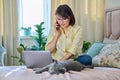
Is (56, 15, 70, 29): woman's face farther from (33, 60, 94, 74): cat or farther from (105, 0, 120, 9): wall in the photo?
(105, 0, 120, 9): wall

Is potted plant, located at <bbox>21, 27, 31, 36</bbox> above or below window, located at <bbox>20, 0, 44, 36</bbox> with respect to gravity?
below

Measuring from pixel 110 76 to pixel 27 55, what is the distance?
2.62 ft

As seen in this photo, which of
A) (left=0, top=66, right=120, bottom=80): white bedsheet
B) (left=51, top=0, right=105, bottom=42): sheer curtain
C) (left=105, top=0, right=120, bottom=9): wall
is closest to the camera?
(left=0, top=66, right=120, bottom=80): white bedsheet

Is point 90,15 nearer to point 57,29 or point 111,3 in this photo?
point 111,3

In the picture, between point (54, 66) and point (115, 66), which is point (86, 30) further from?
point (54, 66)

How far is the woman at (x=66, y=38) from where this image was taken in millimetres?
2627

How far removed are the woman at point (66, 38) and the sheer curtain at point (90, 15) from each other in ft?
4.62

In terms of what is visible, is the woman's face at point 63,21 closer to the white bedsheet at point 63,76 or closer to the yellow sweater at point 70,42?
the yellow sweater at point 70,42

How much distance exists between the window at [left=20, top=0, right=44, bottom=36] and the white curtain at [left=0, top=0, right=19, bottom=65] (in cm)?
30

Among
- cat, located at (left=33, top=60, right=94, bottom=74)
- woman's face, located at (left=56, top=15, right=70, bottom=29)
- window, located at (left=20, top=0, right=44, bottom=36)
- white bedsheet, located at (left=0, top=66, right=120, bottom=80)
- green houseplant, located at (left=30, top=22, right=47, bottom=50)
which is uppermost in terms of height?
window, located at (left=20, top=0, right=44, bottom=36)

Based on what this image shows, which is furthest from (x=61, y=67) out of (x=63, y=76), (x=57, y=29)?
(x=57, y=29)

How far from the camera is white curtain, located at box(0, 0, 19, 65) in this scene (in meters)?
4.21

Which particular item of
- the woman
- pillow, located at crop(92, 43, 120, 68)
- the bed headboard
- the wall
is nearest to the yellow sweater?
the woman

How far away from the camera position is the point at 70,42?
2.67 meters
